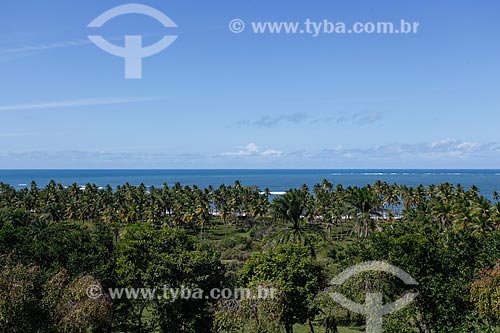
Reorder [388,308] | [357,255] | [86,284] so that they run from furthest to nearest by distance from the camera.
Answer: [357,255] → [388,308] → [86,284]

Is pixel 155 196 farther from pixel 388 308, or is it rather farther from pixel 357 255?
pixel 388 308

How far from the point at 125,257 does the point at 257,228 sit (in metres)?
70.2

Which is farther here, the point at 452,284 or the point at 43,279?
the point at 452,284

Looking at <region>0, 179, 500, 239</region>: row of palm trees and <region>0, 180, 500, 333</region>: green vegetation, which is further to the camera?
<region>0, 179, 500, 239</region>: row of palm trees

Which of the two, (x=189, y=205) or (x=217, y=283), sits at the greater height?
(x=189, y=205)

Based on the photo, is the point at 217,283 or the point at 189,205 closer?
the point at 217,283

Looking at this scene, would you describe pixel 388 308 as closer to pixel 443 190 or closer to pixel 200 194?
pixel 443 190

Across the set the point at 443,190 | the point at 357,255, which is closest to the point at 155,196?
the point at 443,190

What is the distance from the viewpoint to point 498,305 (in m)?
21.5

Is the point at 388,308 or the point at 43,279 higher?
the point at 43,279

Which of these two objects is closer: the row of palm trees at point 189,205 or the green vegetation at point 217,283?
the green vegetation at point 217,283

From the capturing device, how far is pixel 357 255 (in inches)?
1396

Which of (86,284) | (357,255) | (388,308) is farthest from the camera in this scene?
(357,255)

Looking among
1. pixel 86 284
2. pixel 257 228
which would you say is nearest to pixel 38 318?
pixel 86 284
